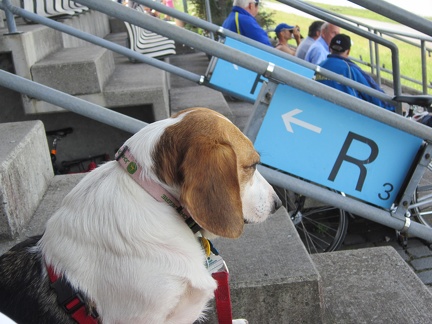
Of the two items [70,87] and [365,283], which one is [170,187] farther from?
[70,87]

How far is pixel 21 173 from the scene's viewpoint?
2588 mm

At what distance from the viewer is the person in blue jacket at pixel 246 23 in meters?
6.98

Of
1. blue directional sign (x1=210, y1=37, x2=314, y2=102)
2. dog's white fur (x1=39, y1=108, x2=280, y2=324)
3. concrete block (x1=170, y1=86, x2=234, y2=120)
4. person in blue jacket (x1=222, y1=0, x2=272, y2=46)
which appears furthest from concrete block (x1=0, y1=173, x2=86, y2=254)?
person in blue jacket (x1=222, y1=0, x2=272, y2=46)

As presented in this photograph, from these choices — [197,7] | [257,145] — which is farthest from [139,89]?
[197,7]

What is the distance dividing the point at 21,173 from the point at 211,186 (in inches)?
51.7

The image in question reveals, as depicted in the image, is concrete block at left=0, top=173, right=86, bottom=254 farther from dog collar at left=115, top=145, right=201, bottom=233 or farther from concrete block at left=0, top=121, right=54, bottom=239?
dog collar at left=115, top=145, right=201, bottom=233

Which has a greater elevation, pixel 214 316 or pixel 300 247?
pixel 300 247

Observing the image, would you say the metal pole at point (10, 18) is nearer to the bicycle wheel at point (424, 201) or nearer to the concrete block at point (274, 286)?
the concrete block at point (274, 286)

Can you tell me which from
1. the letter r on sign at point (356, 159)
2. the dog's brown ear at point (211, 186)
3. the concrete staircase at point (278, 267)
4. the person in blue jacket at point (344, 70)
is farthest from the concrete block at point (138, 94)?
the dog's brown ear at point (211, 186)

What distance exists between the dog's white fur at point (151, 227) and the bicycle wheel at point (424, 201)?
328 centimetres

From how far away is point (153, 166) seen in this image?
1.75m

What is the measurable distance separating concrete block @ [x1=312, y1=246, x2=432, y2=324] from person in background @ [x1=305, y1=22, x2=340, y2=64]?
4.49 metres

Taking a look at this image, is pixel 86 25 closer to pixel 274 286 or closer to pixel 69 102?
pixel 69 102

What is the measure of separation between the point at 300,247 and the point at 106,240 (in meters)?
1.17
